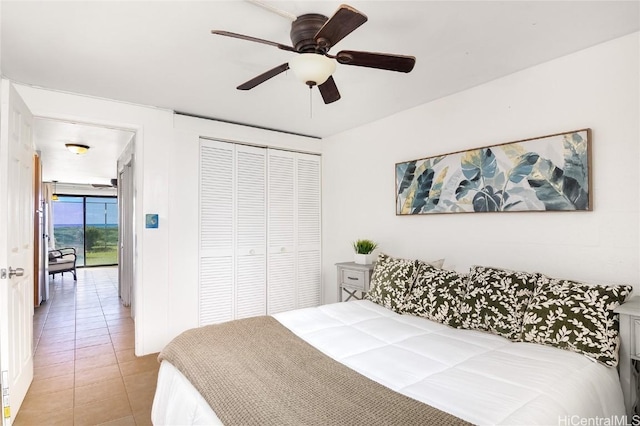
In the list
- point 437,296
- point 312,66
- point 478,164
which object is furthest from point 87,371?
point 478,164

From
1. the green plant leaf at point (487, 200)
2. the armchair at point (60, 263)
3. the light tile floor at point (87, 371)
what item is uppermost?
the green plant leaf at point (487, 200)

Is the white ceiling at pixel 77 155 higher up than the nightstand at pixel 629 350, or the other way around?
the white ceiling at pixel 77 155

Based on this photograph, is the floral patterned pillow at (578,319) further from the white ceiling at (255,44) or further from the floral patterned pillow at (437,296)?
the white ceiling at (255,44)

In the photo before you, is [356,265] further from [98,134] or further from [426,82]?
[98,134]

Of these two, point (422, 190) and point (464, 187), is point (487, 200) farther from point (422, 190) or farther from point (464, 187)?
→ point (422, 190)

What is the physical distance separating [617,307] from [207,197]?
3483mm

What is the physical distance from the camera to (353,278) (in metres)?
3.55

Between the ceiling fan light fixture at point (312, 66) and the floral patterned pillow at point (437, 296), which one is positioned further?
the floral patterned pillow at point (437, 296)

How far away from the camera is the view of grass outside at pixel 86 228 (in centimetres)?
926

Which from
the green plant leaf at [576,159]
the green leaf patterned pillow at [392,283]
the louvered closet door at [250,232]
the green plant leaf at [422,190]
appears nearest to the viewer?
the green plant leaf at [576,159]

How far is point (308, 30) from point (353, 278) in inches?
96.8

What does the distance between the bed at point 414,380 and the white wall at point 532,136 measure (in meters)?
0.80

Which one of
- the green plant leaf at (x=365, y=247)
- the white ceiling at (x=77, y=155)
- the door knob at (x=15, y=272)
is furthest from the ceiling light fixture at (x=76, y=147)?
the green plant leaf at (x=365, y=247)

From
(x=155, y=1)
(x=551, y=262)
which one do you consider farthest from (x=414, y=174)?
(x=155, y=1)
